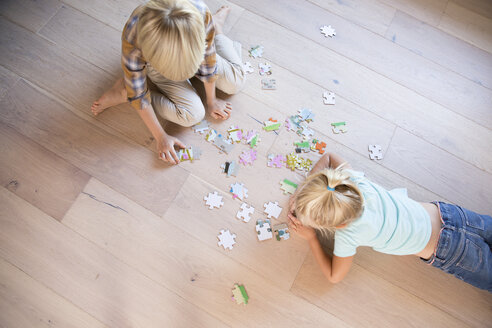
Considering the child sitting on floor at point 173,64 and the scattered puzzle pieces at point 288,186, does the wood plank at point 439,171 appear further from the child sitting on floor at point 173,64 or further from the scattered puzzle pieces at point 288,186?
the child sitting on floor at point 173,64

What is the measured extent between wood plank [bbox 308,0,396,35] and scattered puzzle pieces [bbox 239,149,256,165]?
1.05 m

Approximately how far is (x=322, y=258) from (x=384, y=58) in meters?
1.24

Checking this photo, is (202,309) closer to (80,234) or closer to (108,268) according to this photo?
(108,268)

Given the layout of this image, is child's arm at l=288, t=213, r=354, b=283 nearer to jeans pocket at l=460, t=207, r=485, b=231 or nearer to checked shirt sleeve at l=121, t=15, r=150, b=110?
jeans pocket at l=460, t=207, r=485, b=231

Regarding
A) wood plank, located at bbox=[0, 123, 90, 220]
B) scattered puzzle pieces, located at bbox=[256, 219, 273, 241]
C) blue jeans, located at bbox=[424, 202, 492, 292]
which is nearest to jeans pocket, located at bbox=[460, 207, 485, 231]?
blue jeans, located at bbox=[424, 202, 492, 292]

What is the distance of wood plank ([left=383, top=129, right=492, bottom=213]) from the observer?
1771mm

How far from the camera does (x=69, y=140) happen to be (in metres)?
1.79

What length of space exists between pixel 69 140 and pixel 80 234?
1.66 ft

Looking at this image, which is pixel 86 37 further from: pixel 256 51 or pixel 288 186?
pixel 288 186

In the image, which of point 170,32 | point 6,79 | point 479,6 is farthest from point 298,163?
point 6,79

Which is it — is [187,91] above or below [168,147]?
above

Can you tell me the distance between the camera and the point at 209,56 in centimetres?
147

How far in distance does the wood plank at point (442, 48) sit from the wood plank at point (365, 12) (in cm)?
5

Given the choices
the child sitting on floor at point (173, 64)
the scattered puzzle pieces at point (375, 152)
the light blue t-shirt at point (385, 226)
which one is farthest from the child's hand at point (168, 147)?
the scattered puzzle pieces at point (375, 152)
